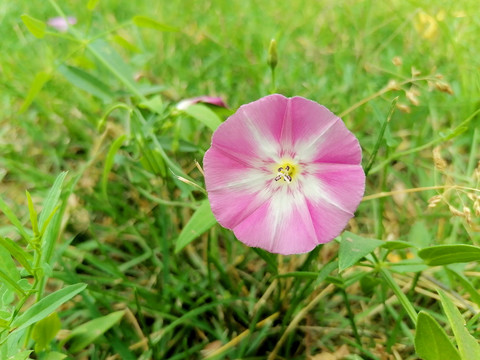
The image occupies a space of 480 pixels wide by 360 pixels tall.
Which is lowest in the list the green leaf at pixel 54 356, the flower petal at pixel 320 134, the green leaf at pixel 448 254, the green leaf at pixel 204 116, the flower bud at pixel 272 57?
the green leaf at pixel 54 356

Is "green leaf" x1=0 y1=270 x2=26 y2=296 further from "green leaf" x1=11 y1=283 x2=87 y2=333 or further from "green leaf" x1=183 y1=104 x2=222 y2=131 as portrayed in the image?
"green leaf" x1=183 y1=104 x2=222 y2=131

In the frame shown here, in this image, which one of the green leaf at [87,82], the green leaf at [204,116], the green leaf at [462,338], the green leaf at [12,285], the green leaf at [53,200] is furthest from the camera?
the green leaf at [87,82]

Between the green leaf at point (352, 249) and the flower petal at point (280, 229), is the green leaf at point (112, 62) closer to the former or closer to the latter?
the flower petal at point (280, 229)

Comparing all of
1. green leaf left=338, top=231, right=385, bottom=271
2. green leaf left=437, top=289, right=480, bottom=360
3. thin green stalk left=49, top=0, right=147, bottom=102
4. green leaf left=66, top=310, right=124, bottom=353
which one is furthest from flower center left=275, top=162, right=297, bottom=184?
thin green stalk left=49, top=0, right=147, bottom=102

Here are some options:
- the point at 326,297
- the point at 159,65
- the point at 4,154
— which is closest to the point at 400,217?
the point at 326,297

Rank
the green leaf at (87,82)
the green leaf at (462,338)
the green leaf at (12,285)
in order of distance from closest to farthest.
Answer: the green leaf at (462,338), the green leaf at (12,285), the green leaf at (87,82)

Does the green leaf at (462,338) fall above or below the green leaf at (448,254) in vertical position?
below

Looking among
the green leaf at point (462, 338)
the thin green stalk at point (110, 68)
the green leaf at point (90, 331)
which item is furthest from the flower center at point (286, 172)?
the thin green stalk at point (110, 68)
